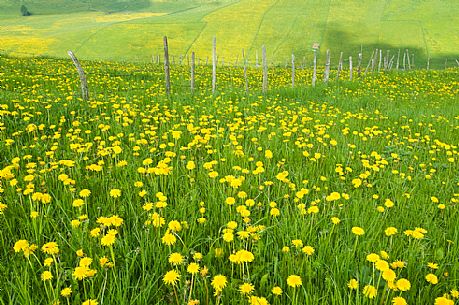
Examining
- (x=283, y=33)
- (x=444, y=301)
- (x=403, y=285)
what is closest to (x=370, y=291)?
(x=403, y=285)

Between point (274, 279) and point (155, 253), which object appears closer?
point (274, 279)

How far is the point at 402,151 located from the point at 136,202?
14.9 feet

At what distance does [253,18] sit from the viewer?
75.0m

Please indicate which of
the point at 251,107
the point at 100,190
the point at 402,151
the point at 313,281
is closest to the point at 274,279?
the point at 313,281

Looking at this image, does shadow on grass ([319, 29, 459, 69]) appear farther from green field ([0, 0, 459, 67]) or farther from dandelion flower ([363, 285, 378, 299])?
dandelion flower ([363, 285, 378, 299])

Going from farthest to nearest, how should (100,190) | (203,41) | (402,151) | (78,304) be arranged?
1. (203,41)
2. (402,151)
3. (100,190)
4. (78,304)

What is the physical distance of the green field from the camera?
5847cm

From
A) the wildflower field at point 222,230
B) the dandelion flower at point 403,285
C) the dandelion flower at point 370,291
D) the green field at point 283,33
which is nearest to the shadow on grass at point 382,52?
the green field at point 283,33

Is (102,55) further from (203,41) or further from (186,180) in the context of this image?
(186,180)

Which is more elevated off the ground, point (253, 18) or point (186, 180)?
point (253, 18)

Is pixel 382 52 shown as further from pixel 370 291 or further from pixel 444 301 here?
pixel 370 291

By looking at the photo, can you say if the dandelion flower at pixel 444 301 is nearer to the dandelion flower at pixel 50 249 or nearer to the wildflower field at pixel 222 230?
the wildflower field at pixel 222 230

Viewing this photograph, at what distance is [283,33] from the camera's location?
6706 cm

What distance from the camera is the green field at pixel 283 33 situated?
58.5 meters
